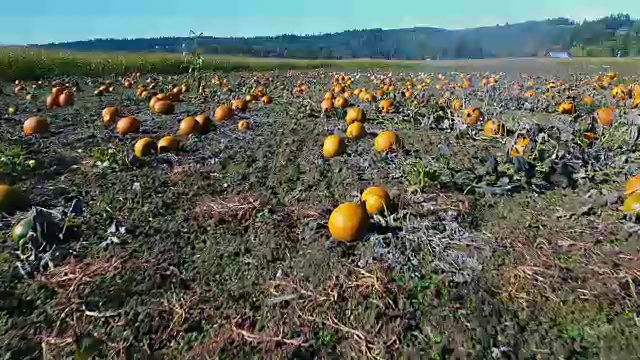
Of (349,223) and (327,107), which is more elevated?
(327,107)

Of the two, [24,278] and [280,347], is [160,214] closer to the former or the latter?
[24,278]

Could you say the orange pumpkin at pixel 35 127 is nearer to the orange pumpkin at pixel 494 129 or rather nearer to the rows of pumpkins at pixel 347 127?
the rows of pumpkins at pixel 347 127

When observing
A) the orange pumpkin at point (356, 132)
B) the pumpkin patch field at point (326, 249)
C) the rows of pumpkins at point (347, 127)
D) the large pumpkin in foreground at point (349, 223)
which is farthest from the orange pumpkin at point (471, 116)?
the large pumpkin in foreground at point (349, 223)

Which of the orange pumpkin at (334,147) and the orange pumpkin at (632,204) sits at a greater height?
the orange pumpkin at (334,147)

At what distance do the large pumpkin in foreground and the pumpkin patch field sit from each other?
11 mm

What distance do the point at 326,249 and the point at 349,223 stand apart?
0.86 feet

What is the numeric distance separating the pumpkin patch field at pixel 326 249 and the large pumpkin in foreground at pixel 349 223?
0.04ft

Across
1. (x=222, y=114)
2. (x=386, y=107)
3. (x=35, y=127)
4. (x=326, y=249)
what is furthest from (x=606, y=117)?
(x=35, y=127)

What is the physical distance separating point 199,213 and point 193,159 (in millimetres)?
1921

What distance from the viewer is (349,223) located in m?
3.94

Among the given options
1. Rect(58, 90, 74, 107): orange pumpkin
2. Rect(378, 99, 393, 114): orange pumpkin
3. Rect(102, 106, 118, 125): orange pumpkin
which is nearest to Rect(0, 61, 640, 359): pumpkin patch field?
Rect(102, 106, 118, 125): orange pumpkin

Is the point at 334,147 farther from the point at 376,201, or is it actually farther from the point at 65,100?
the point at 65,100

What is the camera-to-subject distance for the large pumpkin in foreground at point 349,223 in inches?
155

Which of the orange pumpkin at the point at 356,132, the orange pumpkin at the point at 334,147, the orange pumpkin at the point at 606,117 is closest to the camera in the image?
the orange pumpkin at the point at 334,147
